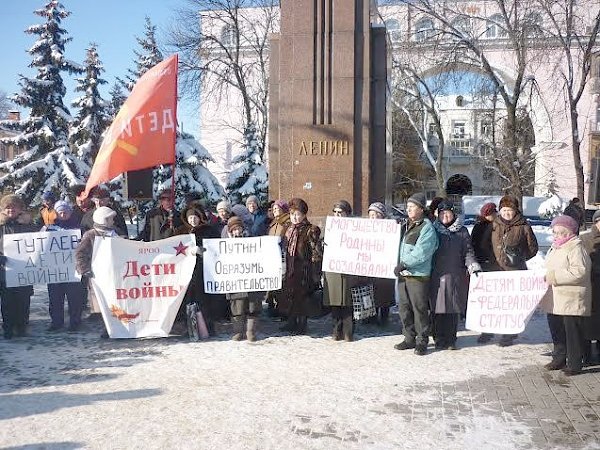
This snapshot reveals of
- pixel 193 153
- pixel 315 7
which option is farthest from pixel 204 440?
pixel 193 153

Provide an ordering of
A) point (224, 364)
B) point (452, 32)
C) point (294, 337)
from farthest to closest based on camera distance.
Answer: point (452, 32), point (294, 337), point (224, 364)

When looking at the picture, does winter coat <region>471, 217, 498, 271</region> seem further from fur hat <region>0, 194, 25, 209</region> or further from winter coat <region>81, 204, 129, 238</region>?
fur hat <region>0, 194, 25, 209</region>

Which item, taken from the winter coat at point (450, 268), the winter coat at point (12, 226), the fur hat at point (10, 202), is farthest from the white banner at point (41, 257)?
the winter coat at point (450, 268)

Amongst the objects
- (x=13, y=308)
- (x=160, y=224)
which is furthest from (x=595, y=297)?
(x=13, y=308)

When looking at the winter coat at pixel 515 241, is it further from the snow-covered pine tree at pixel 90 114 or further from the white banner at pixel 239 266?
the snow-covered pine tree at pixel 90 114

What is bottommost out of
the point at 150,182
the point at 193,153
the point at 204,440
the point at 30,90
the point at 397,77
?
the point at 204,440

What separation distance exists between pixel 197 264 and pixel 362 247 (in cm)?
206

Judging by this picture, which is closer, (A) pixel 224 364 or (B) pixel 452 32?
(A) pixel 224 364

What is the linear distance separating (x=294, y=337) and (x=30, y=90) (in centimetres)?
2043

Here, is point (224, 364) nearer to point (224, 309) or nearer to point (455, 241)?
point (224, 309)

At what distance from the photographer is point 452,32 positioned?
24.3 metres

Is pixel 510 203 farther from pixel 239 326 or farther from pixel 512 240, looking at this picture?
pixel 239 326

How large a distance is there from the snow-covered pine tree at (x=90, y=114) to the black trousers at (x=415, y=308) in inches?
810

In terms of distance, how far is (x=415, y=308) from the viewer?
6852 mm
